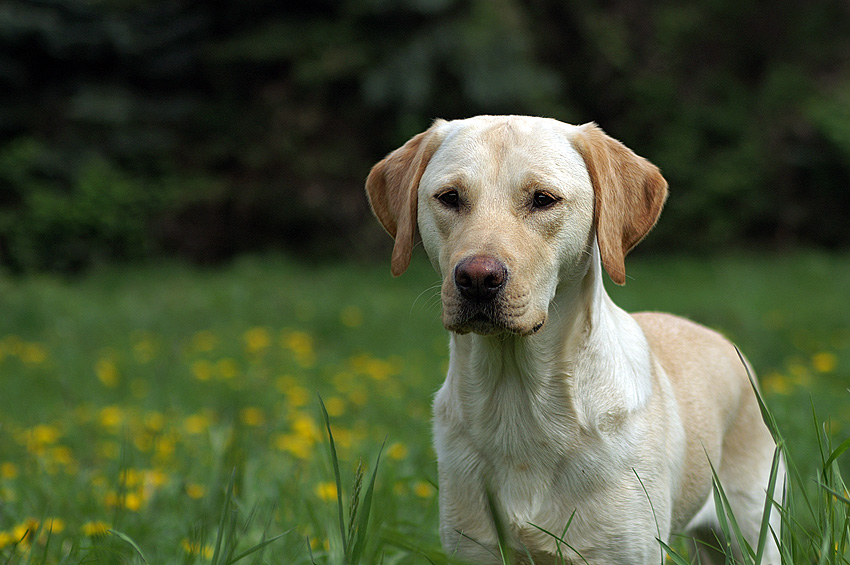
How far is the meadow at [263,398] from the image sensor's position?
2.79 m

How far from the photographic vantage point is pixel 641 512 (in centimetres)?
243

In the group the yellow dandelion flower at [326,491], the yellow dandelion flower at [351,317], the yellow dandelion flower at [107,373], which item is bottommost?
the yellow dandelion flower at [351,317]

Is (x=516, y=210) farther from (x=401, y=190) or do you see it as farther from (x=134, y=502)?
(x=134, y=502)

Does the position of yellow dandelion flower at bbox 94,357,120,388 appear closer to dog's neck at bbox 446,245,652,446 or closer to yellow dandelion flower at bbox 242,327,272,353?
yellow dandelion flower at bbox 242,327,272,353

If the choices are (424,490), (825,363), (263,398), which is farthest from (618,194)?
(825,363)

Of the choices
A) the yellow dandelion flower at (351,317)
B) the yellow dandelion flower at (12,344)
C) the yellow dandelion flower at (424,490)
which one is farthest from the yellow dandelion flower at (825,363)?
the yellow dandelion flower at (12,344)

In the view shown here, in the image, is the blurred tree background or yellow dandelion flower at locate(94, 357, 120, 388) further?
the blurred tree background

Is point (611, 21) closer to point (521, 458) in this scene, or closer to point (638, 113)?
point (638, 113)

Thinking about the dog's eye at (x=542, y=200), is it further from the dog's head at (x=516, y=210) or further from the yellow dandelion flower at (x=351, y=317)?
the yellow dandelion flower at (x=351, y=317)

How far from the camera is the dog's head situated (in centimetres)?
228

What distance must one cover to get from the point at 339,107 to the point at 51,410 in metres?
Result: 8.09

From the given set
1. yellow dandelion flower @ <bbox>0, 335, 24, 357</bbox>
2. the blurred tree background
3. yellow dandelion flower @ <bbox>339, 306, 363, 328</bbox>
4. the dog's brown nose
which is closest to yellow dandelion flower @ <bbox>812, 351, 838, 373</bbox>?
yellow dandelion flower @ <bbox>339, 306, 363, 328</bbox>

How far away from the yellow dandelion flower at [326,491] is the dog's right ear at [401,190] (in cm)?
104

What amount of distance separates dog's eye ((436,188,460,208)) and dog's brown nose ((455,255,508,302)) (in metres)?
0.31
